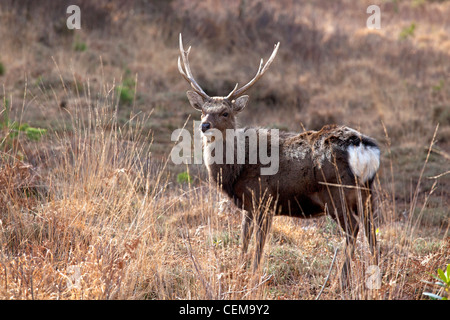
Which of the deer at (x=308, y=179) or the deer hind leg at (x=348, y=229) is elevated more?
the deer at (x=308, y=179)

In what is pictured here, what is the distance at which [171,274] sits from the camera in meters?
5.35

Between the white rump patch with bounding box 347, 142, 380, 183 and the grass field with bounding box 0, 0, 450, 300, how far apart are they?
191 millimetres

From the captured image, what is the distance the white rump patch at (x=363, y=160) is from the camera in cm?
548

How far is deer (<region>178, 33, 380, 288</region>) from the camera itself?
550cm

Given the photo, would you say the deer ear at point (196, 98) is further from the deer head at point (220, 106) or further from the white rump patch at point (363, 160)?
the white rump patch at point (363, 160)

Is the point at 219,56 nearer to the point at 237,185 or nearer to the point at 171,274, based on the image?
the point at 237,185

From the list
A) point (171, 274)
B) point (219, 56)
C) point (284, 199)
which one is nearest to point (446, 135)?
point (219, 56)

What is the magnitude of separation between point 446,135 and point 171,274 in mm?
8966

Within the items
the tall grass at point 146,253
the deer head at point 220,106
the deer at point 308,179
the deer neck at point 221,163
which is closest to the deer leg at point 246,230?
the deer at point 308,179

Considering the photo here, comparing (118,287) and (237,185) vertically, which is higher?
(237,185)

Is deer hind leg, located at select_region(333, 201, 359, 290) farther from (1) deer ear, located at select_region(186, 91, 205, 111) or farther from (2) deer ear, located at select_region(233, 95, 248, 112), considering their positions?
(1) deer ear, located at select_region(186, 91, 205, 111)
